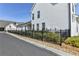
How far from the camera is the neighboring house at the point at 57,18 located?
18594mm

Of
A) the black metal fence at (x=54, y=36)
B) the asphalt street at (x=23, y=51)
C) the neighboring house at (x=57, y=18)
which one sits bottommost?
the asphalt street at (x=23, y=51)

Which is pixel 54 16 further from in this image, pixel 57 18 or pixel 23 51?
pixel 23 51

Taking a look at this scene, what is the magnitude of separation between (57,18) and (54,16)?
0.50 m

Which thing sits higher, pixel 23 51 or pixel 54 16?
pixel 54 16

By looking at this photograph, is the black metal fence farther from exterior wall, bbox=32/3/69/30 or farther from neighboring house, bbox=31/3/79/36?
exterior wall, bbox=32/3/69/30

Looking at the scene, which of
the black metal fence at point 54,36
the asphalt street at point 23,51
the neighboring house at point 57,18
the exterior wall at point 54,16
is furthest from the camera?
the exterior wall at point 54,16

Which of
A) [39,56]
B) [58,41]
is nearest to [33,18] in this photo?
[58,41]

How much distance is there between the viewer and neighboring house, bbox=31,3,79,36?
18.6 metres

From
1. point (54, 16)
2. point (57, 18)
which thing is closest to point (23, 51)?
point (57, 18)

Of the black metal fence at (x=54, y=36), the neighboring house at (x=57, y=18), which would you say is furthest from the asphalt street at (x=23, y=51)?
the neighboring house at (x=57, y=18)

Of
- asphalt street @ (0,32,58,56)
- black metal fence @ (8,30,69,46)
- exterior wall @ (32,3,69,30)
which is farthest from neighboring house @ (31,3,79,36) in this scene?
asphalt street @ (0,32,58,56)

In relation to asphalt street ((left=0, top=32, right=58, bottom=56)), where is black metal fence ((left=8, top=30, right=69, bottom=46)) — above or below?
above

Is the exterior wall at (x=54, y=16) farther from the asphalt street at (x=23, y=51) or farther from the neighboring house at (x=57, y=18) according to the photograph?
the asphalt street at (x=23, y=51)

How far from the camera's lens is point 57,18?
20016 mm
